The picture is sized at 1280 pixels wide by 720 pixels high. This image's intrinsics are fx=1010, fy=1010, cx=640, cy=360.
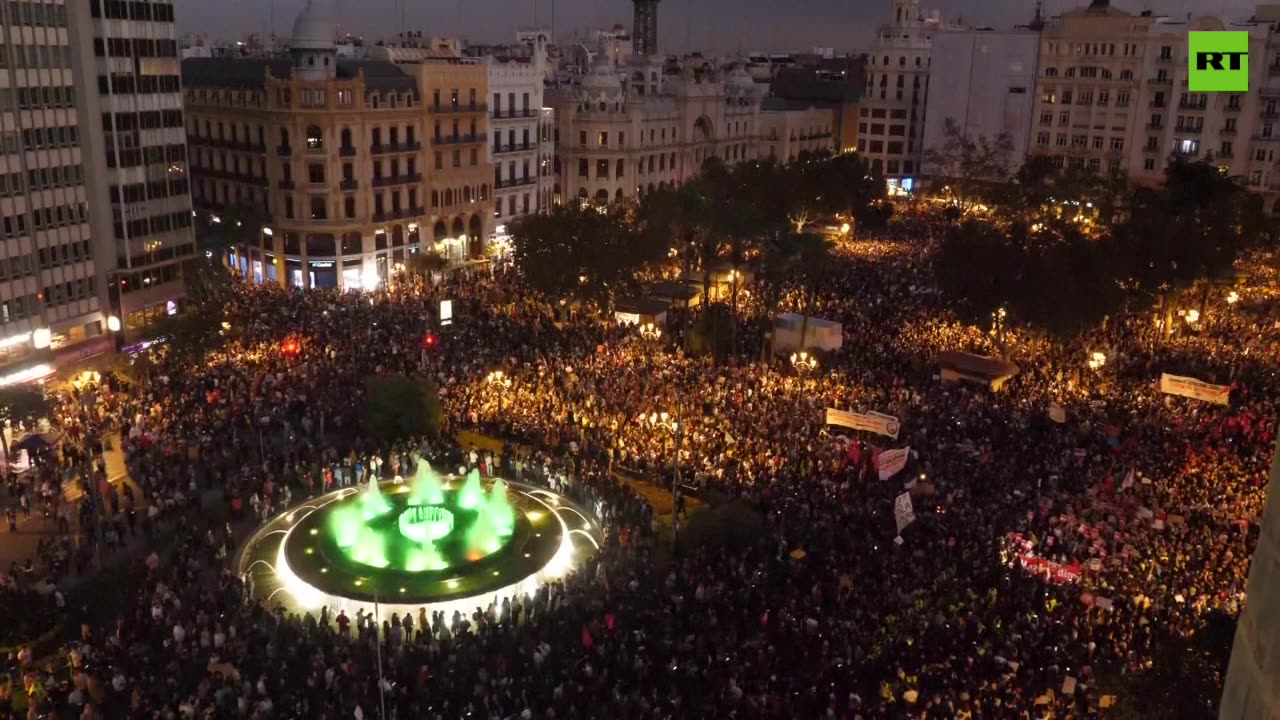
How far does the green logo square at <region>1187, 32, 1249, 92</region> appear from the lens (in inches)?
662

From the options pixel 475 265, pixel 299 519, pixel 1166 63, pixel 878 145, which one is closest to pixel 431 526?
pixel 299 519

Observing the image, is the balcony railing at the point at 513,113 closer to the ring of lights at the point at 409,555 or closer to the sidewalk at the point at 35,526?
the sidewalk at the point at 35,526

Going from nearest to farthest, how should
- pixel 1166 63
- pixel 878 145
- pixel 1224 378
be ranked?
pixel 1224 378 < pixel 1166 63 < pixel 878 145

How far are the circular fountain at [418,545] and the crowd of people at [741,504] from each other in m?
0.84

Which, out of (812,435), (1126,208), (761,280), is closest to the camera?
(812,435)

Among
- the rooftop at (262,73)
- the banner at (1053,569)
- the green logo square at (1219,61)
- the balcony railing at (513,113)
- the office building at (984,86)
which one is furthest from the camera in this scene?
the office building at (984,86)

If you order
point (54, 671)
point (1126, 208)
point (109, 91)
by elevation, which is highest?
point (109, 91)

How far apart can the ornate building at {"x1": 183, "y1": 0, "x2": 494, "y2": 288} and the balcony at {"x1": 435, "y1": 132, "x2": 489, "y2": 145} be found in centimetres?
9

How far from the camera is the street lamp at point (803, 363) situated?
40.0m

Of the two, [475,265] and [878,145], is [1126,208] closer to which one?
[475,265]

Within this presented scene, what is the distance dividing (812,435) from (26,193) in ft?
111

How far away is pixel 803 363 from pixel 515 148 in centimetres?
3864

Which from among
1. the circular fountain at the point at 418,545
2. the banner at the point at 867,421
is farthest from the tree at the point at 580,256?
the banner at the point at 867,421

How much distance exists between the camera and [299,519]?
28.7 m
